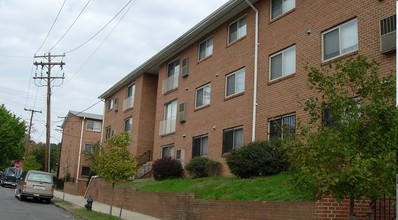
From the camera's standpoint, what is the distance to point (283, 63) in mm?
18516

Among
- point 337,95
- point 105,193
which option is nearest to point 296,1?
point 337,95

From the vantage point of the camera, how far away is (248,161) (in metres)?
16.6

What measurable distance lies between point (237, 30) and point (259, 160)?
7.94m

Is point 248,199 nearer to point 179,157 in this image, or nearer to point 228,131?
point 228,131

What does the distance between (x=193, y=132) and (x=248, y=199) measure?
12.2 meters

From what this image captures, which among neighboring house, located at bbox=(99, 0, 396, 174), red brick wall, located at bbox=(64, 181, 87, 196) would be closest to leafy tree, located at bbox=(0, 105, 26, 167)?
red brick wall, located at bbox=(64, 181, 87, 196)

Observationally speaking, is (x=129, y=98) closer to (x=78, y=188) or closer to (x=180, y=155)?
(x=78, y=188)

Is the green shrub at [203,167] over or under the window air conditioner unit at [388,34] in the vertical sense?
under

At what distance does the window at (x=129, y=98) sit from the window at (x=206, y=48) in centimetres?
1076

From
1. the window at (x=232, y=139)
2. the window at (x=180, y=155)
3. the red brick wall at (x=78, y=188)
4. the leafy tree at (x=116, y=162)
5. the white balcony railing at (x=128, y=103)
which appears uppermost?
the white balcony railing at (x=128, y=103)

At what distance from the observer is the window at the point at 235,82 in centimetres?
2112

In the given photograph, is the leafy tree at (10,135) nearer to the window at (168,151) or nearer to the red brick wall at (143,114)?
the red brick wall at (143,114)

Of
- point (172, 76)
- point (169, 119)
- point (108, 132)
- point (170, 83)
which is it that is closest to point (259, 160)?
point (169, 119)

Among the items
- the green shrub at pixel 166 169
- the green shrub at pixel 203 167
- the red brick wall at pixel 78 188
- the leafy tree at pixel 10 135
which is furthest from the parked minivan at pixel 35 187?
the leafy tree at pixel 10 135
